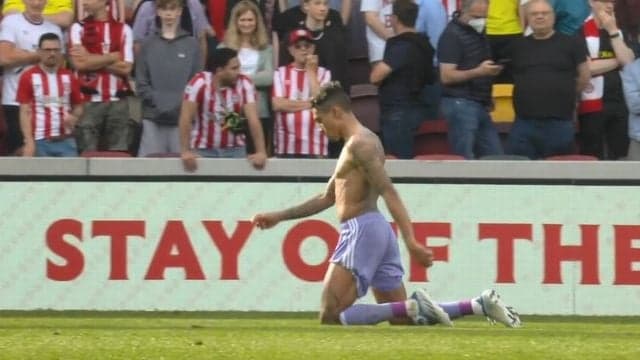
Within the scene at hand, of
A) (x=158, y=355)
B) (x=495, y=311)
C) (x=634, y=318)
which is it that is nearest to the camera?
(x=158, y=355)

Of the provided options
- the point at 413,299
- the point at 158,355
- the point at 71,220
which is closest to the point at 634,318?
the point at 413,299

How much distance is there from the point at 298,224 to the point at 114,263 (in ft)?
5.63

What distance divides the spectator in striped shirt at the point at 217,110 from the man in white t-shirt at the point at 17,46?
149 cm

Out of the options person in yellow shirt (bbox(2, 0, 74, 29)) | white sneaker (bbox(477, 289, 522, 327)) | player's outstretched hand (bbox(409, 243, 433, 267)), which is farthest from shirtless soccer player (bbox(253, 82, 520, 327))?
person in yellow shirt (bbox(2, 0, 74, 29))

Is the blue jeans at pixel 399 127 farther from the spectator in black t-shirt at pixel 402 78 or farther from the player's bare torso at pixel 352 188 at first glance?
the player's bare torso at pixel 352 188

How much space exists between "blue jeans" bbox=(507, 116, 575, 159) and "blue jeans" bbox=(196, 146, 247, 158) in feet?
8.20

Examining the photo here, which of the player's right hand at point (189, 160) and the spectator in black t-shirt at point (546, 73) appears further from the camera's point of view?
the spectator in black t-shirt at point (546, 73)

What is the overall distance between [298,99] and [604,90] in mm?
2951

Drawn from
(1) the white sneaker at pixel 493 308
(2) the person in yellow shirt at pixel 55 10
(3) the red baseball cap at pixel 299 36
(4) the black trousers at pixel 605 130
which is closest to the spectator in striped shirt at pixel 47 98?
(2) the person in yellow shirt at pixel 55 10

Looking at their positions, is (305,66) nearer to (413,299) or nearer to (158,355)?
(413,299)

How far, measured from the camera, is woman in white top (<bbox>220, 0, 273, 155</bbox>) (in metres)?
15.8

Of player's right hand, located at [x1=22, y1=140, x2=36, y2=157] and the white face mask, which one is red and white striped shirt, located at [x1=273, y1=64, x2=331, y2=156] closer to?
the white face mask

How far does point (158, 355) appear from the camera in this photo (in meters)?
9.59

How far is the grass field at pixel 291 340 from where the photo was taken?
31.8ft
